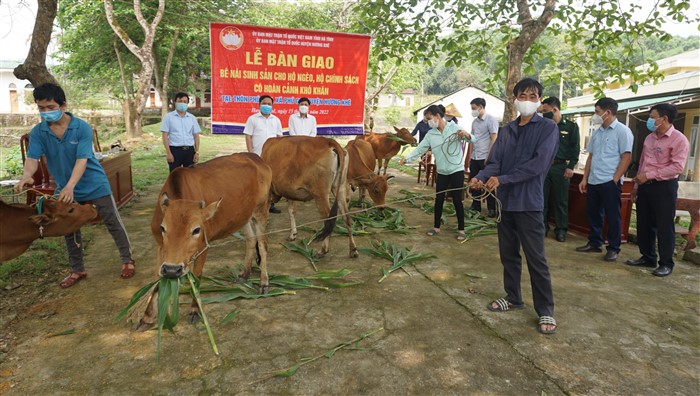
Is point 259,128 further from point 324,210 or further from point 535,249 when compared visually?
point 535,249

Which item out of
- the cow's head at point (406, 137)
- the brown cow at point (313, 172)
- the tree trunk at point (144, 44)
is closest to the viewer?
the brown cow at point (313, 172)

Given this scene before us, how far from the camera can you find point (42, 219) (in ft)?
11.7

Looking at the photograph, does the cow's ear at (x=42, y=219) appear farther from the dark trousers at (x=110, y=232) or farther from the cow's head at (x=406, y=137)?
the cow's head at (x=406, y=137)

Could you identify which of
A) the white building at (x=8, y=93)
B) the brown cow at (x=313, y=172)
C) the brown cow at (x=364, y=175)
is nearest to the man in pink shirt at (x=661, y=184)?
the brown cow at (x=364, y=175)

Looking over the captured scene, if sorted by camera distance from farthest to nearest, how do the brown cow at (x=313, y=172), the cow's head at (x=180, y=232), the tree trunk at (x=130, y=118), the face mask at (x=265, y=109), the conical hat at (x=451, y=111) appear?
the tree trunk at (x=130, y=118) < the conical hat at (x=451, y=111) < the face mask at (x=265, y=109) < the brown cow at (x=313, y=172) < the cow's head at (x=180, y=232)

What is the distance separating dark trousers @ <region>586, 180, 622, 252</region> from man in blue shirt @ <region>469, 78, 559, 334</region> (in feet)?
7.69

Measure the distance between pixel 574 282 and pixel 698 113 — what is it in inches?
587

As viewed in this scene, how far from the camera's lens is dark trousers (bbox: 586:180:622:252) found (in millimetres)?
5371

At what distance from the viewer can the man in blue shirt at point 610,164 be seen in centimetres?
536

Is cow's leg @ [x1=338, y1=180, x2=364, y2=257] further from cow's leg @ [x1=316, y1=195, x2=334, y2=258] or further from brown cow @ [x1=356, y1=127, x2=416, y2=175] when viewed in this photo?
brown cow @ [x1=356, y1=127, x2=416, y2=175]

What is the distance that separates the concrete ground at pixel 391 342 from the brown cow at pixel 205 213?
1.63 feet

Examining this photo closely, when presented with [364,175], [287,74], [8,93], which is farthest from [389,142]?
[8,93]

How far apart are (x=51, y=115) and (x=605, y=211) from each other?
6.43 meters

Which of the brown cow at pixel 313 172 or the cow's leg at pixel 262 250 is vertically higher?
the brown cow at pixel 313 172
